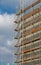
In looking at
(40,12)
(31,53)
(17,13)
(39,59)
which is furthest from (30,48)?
(17,13)

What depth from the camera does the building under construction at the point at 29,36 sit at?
77.8 meters

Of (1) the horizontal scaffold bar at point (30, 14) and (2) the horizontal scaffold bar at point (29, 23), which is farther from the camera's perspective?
(1) the horizontal scaffold bar at point (30, 14)

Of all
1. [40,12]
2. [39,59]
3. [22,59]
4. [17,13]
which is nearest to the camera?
[39,59]

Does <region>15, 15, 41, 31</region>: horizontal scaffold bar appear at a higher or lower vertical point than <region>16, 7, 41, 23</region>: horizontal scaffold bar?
lower

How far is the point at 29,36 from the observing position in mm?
83375

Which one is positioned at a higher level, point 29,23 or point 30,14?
point 30,14

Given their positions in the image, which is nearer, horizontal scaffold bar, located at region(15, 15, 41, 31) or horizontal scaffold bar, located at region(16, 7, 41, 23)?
horizontal scaffold bar, located at region(15, 15, 41, 31)

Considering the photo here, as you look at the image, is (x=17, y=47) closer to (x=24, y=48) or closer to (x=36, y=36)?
(x=24, y=48)

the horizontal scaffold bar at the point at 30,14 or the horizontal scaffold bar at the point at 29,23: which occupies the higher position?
the horizontal scaffold bar at the point at 30,14

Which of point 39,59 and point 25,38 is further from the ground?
point 25,38

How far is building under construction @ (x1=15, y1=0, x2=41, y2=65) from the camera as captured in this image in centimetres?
7781

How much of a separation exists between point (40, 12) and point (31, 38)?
10194 millimetres

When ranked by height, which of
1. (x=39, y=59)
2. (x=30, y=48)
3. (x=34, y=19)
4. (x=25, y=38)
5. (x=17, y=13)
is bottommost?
(x=39, y=59)

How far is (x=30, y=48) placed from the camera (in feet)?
268
